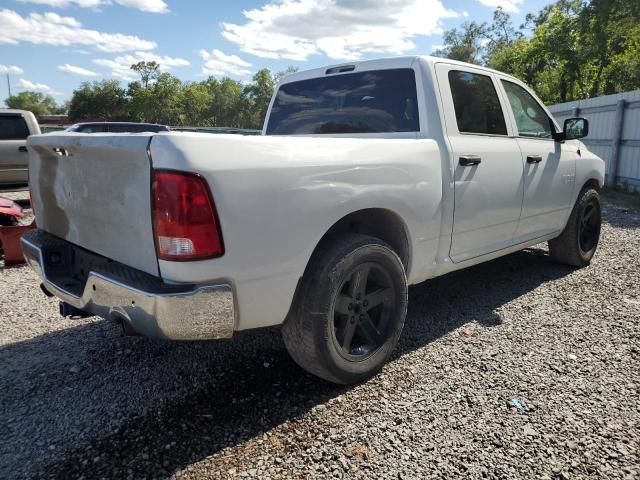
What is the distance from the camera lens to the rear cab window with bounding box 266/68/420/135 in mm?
3508

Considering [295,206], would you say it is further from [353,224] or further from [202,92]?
[202,92]

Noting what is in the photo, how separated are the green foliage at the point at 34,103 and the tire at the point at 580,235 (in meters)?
119

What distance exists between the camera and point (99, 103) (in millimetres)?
75562

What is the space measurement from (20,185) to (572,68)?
27796 mm

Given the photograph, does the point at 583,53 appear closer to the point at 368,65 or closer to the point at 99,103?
the point at 368,65

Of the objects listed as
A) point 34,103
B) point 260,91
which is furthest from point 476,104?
point 34,103

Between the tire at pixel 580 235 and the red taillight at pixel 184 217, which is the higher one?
the red taillight at pixel 184 217

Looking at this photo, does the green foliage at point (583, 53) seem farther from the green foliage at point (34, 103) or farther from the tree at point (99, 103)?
the green foliage at point (34, 103)

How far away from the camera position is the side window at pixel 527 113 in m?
4.32

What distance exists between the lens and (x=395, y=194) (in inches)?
116

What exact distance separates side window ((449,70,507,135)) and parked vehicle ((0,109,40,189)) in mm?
9302

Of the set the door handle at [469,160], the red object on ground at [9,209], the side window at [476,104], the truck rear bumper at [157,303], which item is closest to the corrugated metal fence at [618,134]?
the side window at [476,104]

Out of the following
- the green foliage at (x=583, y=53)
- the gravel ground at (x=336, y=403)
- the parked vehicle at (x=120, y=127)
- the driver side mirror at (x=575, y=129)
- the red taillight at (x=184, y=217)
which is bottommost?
the gravel ground at (x=336, y=403)

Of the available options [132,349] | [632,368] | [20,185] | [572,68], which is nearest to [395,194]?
[632,368]
